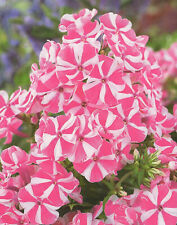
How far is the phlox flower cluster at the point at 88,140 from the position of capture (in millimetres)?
273

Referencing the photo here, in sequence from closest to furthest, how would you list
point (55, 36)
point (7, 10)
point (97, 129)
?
point (97, 129) → point (55, 36) → point (7, 10)

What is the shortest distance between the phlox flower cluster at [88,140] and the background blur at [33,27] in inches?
8.5

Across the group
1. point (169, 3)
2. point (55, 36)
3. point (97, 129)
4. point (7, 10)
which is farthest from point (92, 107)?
point (169, 3)

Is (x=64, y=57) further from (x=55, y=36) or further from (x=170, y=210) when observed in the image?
(x=55, y=36)

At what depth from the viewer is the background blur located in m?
0.60

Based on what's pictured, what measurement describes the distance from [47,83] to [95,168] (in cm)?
8

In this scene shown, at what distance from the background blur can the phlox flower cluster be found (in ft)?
0.71

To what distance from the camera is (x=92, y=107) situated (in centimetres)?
28

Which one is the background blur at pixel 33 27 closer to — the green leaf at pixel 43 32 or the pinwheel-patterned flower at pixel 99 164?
the green leaf at pixel 43 32

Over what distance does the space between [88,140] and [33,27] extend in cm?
40

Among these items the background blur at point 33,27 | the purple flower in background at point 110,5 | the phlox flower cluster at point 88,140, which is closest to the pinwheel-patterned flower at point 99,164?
the phlox flower cluster at point 88,140

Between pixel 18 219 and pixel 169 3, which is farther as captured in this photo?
pixel 169 3

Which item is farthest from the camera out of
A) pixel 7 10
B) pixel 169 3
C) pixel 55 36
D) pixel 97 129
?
pixel 169 3

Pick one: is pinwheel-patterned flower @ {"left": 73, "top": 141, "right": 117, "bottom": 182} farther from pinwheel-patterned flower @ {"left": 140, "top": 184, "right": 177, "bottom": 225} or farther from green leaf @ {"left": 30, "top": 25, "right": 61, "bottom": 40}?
green leaf @ {"left": 30, "top": 25, "right": 61, "bottom": 40}
